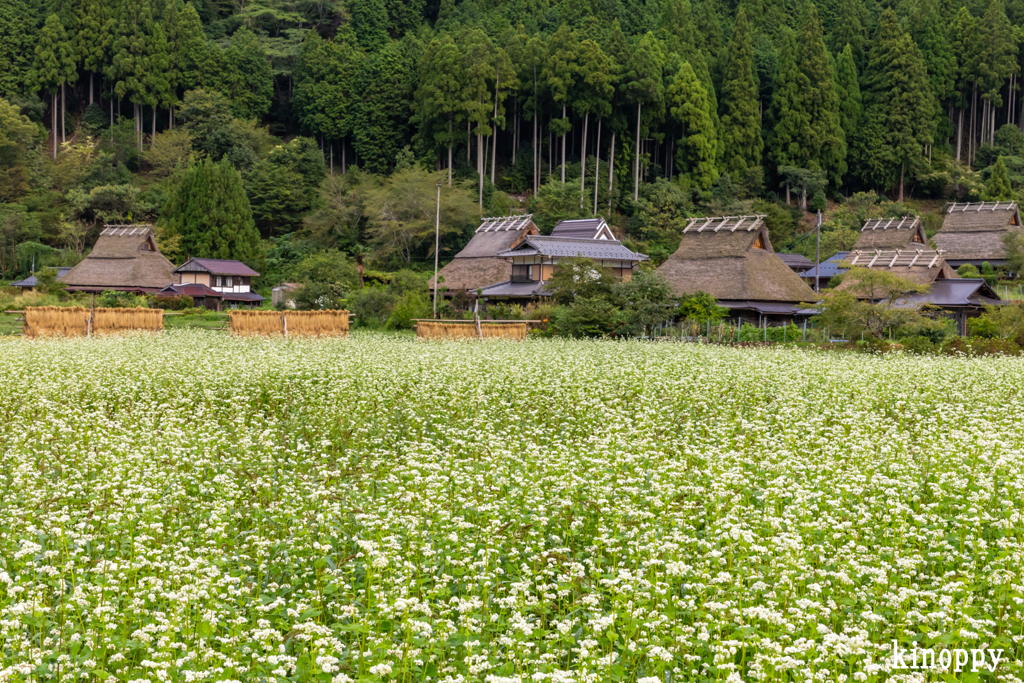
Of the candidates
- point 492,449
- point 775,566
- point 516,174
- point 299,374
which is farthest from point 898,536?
point 516,174

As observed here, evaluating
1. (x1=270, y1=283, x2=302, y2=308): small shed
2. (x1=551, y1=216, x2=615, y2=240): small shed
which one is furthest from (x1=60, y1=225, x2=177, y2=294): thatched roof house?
(x1=551, y1=216, x2=615, y2=240): small shed

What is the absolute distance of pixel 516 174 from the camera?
183 ft

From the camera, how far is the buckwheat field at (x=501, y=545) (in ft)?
11.7

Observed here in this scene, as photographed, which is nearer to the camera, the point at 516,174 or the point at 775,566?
the point at 775,566

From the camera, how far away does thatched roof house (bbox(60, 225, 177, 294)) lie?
42.1m

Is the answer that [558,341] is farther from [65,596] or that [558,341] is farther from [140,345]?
[65,596]

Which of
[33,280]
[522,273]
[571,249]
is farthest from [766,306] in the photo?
[33,280]

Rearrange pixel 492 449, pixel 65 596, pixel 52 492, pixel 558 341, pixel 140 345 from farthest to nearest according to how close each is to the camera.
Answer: pixel 558 341
pixel 140 345
pixel 492 449
pixel 52 492
pixel 65 596

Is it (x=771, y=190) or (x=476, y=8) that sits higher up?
(x=476, y=8)

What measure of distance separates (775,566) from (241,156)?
5430 cm

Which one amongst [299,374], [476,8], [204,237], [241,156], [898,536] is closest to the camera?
[898,536]

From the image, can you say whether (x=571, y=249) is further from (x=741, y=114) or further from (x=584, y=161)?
(x=741, y=114)

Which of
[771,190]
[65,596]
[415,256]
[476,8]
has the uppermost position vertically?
[476,8]

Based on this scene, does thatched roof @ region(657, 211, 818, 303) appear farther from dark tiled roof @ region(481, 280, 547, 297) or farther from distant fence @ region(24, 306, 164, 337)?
distant fence @ region(24, 306, 164, 337)
